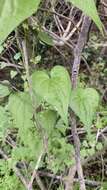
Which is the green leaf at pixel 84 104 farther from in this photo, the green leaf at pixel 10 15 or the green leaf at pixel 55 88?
the green leaf at pixel 10 15

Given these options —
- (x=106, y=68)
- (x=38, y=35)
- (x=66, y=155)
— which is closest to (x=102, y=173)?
(x=66, y=155)

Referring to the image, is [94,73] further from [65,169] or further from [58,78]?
[58,78]

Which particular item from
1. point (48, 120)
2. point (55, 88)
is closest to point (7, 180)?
point (48, 120)

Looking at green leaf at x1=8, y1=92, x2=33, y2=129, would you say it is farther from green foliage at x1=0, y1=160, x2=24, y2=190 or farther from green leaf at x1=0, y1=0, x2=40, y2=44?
green foliage at x1=0, y1=160, x2=24, y2=190

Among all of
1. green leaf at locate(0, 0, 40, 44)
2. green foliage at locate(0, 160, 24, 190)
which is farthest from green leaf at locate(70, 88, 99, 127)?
green foliage at locate(0, 160, 24, 190)

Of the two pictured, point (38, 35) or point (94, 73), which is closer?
point (38, 35)

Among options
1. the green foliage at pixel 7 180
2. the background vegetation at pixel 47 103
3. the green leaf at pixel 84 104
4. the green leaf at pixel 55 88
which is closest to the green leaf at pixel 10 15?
the background vegetation at pixel 47 103
